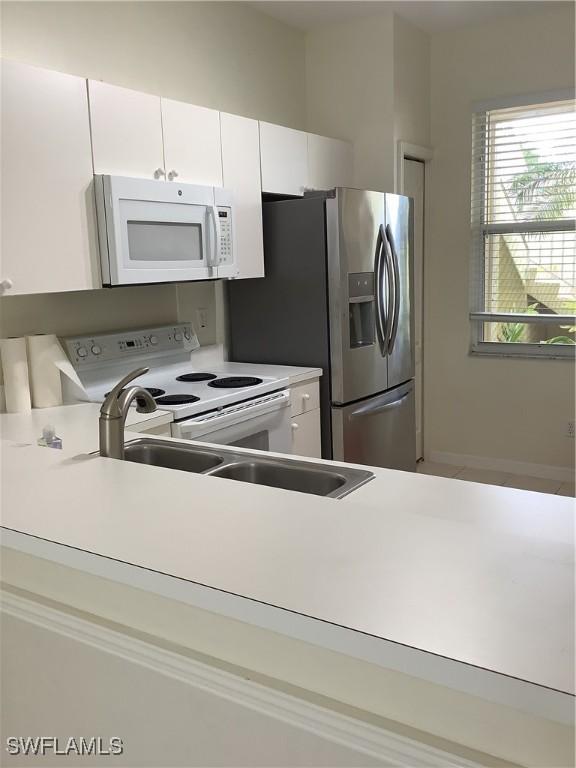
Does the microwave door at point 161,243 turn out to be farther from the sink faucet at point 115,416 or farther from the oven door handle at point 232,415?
the sink faucet at point 115,416

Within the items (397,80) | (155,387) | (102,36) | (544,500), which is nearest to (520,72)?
(397,80)

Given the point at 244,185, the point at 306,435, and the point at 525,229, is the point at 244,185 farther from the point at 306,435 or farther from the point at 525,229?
the point at 525,229

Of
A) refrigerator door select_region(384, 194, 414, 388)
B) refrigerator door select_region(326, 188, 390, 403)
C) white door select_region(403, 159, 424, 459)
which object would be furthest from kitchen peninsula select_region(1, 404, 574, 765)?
white door select_region(403, 159, 424, 459)

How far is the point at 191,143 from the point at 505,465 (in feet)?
9.33

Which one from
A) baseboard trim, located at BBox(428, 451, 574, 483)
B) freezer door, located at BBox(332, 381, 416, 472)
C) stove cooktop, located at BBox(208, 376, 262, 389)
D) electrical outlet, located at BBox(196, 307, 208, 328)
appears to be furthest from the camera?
baseboard trim, located at BBox(428, 451, 574, 483)

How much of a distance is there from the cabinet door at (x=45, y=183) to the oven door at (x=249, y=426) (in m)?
0.66

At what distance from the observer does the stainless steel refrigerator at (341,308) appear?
339 centimetres

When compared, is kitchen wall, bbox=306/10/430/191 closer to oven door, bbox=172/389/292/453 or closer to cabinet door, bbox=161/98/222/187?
cabinet door, bbox=161/98/222/187

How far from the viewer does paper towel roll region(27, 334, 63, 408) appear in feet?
8.72

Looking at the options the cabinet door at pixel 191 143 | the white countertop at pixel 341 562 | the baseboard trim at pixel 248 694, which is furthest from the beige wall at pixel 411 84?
the baseboard trim at pixel 248 694

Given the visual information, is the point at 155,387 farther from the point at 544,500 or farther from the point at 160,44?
the point at 544,500

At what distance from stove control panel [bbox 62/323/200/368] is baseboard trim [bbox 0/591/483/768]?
1.72 metres

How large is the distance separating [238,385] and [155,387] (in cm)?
39

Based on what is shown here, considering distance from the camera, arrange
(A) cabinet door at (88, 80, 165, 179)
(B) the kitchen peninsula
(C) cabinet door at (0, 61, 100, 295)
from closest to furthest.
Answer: (B) the kitchen peninsula
(C) cabinet door at (0, 61, 100, 295)
(A) cabinet door at (88, 80, 165, 179)
